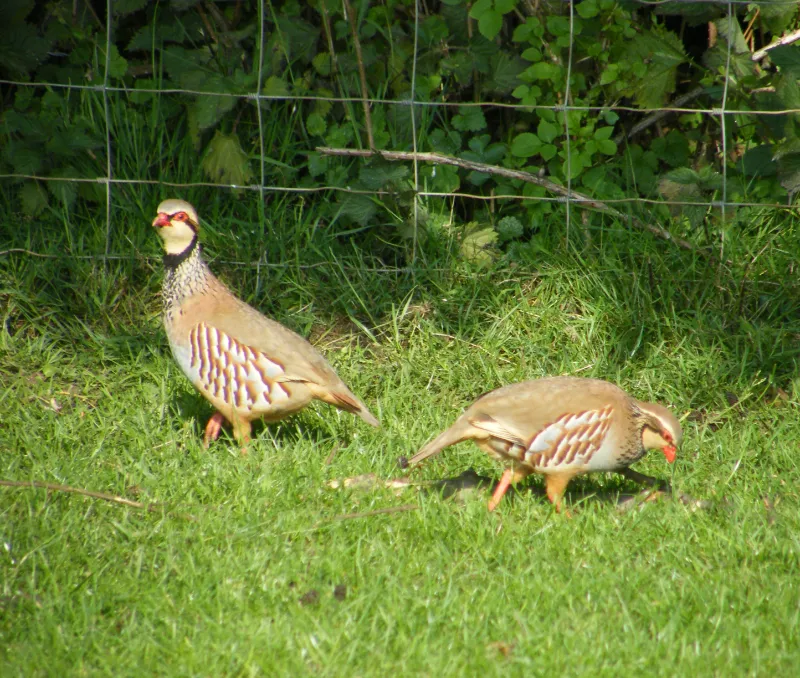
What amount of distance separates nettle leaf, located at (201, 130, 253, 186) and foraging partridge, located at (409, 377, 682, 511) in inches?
86.3

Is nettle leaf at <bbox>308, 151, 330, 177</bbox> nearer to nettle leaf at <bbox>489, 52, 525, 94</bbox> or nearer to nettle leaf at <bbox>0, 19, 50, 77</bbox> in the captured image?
nettle leaf at <bbox>489, 52, 525, 94</bbox>

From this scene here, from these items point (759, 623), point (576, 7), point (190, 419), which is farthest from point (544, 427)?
point (576, 7)

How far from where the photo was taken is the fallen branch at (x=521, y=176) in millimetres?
5094

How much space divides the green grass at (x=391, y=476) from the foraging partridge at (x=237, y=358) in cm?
16

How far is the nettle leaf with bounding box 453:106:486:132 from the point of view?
17.6 ft

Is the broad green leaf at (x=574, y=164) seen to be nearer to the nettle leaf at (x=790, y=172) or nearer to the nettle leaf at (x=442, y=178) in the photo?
the nettle leaf at (x=442, y=178)

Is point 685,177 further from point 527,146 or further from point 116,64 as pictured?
point 116,64

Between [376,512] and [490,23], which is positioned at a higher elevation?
[490,23]

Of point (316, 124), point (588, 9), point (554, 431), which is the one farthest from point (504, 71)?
point (554, 431)

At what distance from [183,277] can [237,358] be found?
0.53m

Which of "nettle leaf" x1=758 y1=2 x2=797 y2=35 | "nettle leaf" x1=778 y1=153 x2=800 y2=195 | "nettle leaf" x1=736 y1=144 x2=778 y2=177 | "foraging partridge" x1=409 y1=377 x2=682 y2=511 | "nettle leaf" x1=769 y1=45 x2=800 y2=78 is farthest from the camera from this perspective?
"nettle leaf" x1=736 y1=144 x2=778 y2=177

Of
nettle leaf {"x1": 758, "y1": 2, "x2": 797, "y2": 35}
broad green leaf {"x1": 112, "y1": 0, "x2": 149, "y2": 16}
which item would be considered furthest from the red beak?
nettle leaf {"x1": 758, "y1": 2, "x2": 797, "y2": 35}

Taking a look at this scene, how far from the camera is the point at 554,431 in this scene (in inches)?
145

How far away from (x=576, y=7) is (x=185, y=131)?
7.29ft
